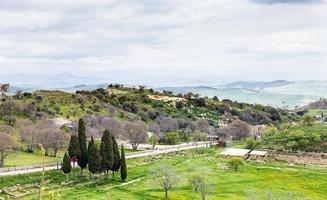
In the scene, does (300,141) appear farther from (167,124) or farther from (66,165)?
(167,124)

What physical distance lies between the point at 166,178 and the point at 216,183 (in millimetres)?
11658

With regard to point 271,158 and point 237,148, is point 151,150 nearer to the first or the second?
point 237,148

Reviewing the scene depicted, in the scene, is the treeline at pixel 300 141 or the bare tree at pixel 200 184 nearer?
the bare tree at pixel 200 184

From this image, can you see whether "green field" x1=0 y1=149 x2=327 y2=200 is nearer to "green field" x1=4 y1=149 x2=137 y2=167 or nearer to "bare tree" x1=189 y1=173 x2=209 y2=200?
"bare tree" x1=189 y1=173 x2=209 y2=200

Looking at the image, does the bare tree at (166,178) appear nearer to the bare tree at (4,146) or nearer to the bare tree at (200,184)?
the bare tree at (200,184)

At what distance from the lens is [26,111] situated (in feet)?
449

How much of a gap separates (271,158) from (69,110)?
241 feet

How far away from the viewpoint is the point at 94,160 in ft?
274

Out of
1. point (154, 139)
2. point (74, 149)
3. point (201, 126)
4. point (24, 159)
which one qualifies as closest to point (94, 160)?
point (74, 149)

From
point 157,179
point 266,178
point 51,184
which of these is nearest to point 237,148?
point 266,178

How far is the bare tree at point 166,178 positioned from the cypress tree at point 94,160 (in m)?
12.7

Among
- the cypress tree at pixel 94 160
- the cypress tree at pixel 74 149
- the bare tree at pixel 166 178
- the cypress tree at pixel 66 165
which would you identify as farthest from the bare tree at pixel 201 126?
the bare tree at pixel 166 178

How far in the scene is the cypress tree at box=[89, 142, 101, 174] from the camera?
83.6 m

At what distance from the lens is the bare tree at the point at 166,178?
244 feet
